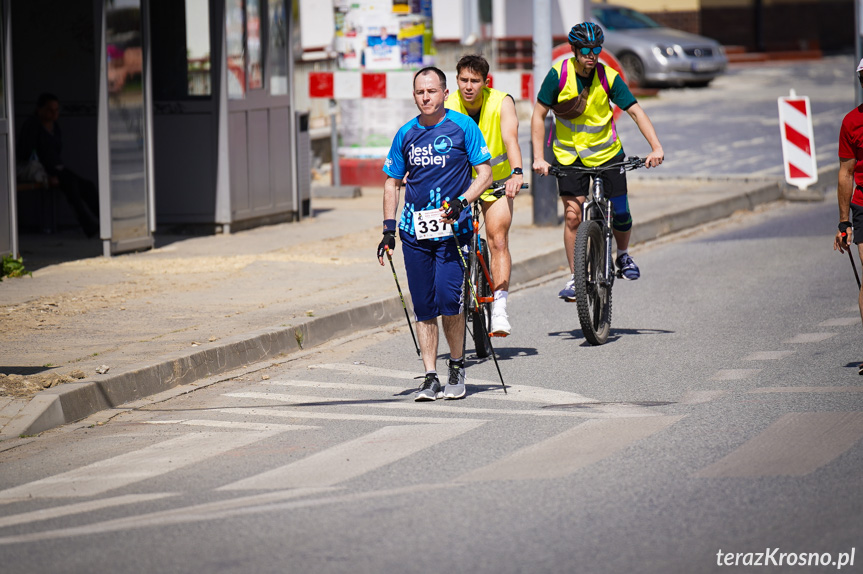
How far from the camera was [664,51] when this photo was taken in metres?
29.5

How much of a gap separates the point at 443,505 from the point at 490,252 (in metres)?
3.67

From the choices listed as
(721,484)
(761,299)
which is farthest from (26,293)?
(721,484)

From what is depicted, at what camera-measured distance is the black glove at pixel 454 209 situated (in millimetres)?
7254

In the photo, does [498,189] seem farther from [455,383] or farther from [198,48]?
[198,48]

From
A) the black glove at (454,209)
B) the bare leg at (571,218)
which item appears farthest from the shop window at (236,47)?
the black glove at (454,209)

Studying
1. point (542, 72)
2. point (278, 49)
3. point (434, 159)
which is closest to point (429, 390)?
point (434, 159)

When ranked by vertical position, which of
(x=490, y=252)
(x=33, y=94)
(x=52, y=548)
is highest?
(x=33, y=94)

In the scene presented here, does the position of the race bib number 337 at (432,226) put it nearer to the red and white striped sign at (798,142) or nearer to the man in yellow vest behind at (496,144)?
the man in yellow vest behind at (496,144)

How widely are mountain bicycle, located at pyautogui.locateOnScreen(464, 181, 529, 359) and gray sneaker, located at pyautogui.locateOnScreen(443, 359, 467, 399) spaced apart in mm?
380

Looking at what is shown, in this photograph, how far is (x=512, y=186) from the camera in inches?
315

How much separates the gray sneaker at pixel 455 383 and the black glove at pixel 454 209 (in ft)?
2.73

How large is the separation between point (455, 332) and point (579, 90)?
2362mm

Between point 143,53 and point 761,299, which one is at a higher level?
point 143,53

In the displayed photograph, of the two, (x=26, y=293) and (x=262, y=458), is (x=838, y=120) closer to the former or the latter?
(x=26, y=293)
